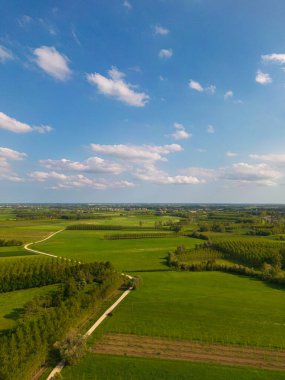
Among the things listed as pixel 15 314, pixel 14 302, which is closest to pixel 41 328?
pixel 15 314

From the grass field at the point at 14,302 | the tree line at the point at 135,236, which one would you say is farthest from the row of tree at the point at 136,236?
the grass field at the point at 14,302

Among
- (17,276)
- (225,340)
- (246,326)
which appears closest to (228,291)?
(246,326)

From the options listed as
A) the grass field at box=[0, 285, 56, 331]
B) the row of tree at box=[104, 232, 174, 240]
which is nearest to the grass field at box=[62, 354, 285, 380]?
the grass field at box=[0, 285, 56, 331]

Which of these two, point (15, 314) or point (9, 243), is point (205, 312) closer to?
point (15, 314)

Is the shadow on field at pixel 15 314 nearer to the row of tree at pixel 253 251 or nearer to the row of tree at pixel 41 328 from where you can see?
the row of tree at pixel 41 328

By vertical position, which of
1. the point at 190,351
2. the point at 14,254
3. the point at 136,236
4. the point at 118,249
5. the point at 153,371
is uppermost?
the point at 136,236

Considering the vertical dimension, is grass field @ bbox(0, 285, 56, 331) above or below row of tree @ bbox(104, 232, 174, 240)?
below

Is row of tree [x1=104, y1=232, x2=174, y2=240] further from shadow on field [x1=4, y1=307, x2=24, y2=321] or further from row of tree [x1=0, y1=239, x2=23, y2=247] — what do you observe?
shadow on field [x1=4, y1=307, x2=24, y2=321]
